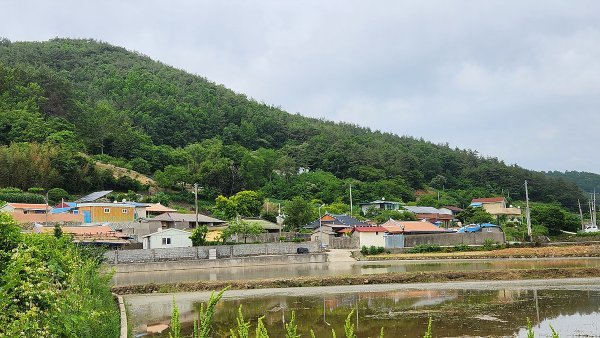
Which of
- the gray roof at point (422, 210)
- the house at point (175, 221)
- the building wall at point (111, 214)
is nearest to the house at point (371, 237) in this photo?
the house at point (175, 221)

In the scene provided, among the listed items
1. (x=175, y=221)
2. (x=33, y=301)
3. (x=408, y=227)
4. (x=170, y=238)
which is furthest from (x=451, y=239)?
(x=33, y=301)

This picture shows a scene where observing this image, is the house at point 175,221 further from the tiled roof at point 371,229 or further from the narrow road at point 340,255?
the tiled roof at point 371,229

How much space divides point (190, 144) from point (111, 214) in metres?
42.2

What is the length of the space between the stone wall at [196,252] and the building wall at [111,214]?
19303 mm

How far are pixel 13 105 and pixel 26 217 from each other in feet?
125

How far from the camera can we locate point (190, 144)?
96812mm

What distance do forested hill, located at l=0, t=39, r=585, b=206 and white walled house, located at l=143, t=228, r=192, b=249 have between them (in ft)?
93.7

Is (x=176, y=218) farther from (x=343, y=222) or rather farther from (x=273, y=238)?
(x=343, y=222)

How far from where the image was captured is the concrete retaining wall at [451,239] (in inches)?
1820

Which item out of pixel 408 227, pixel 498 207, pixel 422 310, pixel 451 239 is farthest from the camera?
pixel 498 207

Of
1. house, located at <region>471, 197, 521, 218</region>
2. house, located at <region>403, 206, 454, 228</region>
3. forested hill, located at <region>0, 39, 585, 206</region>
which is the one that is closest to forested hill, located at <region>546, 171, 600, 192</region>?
forested hill, located at <region>0, 39, 585, 206</region>

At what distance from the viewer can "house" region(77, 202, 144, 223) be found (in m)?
54.8

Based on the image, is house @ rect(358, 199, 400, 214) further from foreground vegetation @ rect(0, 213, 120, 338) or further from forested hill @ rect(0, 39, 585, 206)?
foreground vegetation @ rect(0, 213, 120, 338)

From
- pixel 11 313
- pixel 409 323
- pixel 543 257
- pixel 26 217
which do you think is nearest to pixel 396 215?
pixel 543 257
